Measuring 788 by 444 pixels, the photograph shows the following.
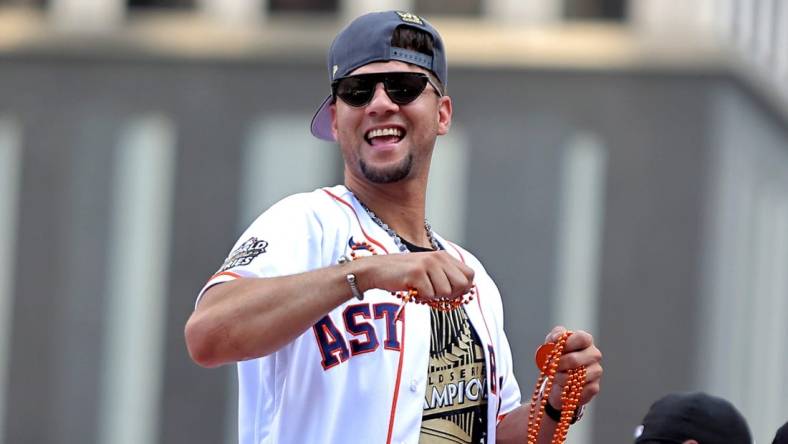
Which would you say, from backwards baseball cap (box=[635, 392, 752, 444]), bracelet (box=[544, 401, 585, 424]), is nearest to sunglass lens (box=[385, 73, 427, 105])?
bracelet (box=[544, 401, 585, 424])

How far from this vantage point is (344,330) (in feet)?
→ 10.8

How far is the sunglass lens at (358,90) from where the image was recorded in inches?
139

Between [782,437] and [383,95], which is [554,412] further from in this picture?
[383,95]

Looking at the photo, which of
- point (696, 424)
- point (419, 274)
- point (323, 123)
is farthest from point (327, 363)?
point (696, 424)

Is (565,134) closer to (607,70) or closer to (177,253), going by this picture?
(607,70)

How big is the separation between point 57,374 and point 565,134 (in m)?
5.53

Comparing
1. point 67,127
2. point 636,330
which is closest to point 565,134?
point 636,330

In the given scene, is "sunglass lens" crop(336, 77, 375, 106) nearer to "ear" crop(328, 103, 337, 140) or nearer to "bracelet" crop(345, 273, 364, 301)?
"ear" crop(328, 103, 337, 140)

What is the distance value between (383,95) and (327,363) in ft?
2.09

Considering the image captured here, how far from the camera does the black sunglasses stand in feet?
11.6

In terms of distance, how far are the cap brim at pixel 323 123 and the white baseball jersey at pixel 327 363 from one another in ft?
1.33

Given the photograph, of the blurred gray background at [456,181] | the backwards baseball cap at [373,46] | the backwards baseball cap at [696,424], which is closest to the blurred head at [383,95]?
the backwards baseball cap at [373,46]

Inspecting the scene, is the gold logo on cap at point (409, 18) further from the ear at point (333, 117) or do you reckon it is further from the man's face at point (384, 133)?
the ear at point (333, 117)

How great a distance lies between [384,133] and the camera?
11.6ft
